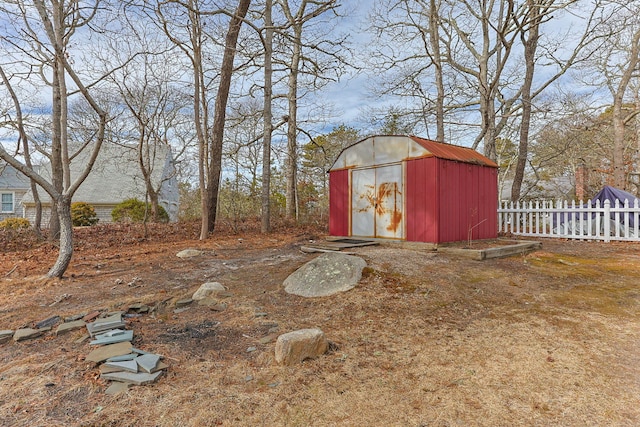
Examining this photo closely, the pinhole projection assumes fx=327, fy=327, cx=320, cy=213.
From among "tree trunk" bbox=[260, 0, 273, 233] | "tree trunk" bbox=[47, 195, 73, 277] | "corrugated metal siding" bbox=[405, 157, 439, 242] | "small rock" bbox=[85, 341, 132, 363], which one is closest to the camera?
"small rock" bbox=[85, 341, 132, 363]

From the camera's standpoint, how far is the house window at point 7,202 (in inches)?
838

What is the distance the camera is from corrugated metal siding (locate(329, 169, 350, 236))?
889 centimetres

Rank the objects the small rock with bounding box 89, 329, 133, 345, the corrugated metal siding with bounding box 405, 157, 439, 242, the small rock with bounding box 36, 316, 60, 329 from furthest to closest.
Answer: the corrugated metal siding with bounding box 405, 157, 439, 242 → the small rock with bounding box 36, 316, 60, 329 → the small rock with bounding box 89, 329, 133, 345

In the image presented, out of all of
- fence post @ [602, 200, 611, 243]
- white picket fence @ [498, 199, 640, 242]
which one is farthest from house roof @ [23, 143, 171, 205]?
fence post @ [602, 200, 611, 243]

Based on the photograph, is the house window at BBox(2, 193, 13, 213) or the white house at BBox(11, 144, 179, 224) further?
the house window at BBox(2, 193, 13, 213)

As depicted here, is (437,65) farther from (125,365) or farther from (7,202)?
(7,202)

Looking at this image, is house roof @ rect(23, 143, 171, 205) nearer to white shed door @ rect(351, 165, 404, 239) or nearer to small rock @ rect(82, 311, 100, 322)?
white shed door @ rect(351, 165, 404, 239)

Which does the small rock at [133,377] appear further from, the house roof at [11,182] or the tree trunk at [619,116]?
the house roof at [11,182]

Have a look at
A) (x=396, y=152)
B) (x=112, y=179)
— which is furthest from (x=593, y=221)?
(x=112, y=179)

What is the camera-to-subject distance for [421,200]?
7.20m

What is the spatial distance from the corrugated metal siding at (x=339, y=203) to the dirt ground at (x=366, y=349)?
9.79 ft

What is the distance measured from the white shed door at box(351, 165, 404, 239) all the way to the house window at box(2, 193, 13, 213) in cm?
2459

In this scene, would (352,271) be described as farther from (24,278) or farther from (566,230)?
(566,230)

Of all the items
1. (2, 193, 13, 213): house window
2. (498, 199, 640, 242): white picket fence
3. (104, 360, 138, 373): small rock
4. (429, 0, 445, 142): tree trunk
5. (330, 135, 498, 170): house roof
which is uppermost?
(429, 0, 445, 142): tree trunk
